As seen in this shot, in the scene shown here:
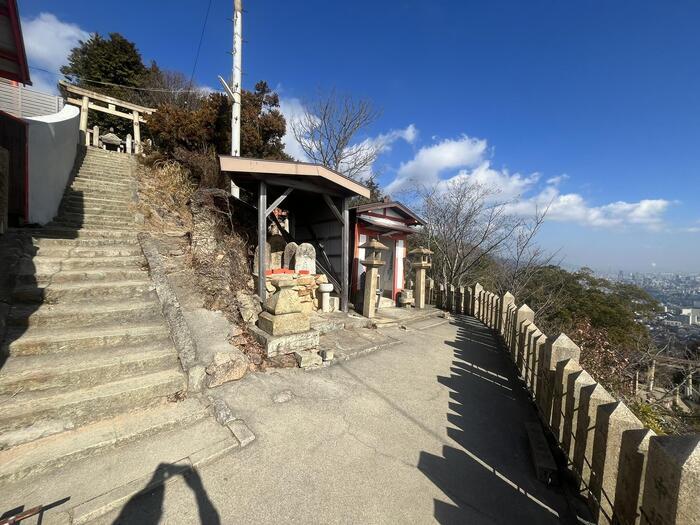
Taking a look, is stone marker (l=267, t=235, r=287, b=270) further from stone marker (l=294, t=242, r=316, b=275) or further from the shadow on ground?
the shadow on ground

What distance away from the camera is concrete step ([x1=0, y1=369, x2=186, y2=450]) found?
6.86 feet

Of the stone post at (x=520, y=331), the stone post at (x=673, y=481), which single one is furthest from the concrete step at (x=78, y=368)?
the stone post at (x=520, y=331)

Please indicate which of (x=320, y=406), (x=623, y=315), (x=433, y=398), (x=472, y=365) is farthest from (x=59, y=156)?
(x=623, y=315)

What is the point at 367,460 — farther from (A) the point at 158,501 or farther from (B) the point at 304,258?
(B) the point at 304,258

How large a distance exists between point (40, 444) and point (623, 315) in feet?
68.5

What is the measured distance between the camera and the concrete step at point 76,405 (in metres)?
2.09

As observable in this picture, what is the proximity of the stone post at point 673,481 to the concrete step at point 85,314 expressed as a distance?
459 centimetres

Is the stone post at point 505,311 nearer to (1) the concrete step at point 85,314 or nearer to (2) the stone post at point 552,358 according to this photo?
(2) the stone post at point 552,358

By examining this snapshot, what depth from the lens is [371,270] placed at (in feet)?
21.7

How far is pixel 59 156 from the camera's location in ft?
19.8

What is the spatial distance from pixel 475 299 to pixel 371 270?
12.9 ft

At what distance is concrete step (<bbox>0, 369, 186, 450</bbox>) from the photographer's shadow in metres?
0.82

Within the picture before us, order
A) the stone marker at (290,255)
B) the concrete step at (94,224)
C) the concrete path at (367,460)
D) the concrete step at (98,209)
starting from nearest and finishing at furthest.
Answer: the concrete path at (367,460), the concrete step at (94,224), the concrete step at (98,209), the stone marker at (290,255)

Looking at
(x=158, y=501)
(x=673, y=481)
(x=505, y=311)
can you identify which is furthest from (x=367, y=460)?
(x=505, y=311)
